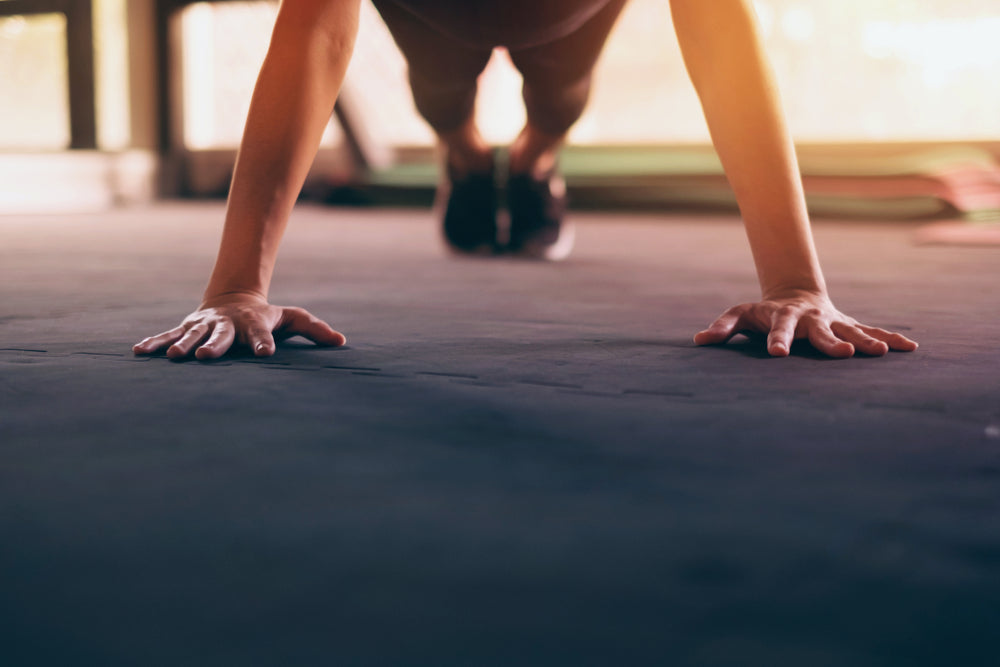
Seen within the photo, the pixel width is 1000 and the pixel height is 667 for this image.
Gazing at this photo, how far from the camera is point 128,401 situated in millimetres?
789

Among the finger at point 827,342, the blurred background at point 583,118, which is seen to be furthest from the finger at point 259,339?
the blurred background at point 583,118

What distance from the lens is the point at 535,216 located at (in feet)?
8.19

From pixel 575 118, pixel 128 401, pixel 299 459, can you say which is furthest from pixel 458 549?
pixel 575 118

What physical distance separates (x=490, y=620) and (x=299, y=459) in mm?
263

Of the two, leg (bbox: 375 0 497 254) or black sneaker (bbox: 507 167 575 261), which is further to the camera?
black sneaker (bbox: 507 167 575 261)

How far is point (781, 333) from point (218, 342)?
2.07 ft

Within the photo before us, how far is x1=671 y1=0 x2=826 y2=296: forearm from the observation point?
110 cm

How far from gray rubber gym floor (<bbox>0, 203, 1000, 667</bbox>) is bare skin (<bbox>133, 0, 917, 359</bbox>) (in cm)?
8

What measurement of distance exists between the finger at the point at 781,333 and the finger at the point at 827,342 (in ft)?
0.07

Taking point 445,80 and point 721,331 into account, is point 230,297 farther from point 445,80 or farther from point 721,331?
point 445,80

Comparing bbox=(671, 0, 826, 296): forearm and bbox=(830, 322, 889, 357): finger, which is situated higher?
bbox=(671, 0, 826, 296): forearm

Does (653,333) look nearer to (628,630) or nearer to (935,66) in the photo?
(628,630)

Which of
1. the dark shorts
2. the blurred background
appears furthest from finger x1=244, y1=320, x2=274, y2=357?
the blurred background

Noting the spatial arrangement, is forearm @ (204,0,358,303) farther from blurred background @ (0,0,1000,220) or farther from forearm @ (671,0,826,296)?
blurred background @ (0,0,1000,220)
